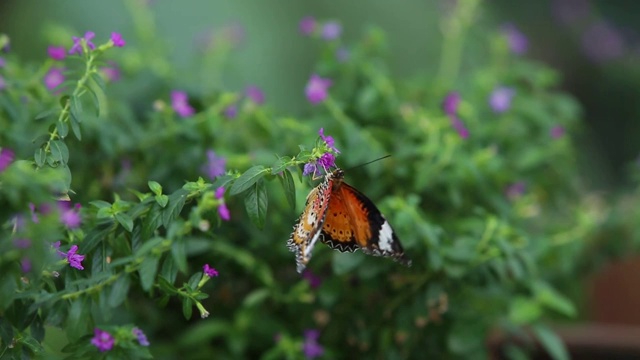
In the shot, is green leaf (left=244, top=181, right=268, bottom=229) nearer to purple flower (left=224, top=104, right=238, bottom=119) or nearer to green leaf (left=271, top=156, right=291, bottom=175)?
green leaf (left=271, top=156, right=291, bottom=175)

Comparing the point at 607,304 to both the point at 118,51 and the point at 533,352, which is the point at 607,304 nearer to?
the point at 533,352

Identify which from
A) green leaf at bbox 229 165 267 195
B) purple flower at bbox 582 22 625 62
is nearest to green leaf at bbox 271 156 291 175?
green leaf at bbox 229 165 267 195

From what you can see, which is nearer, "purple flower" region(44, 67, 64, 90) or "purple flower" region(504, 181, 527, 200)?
"purple flower" region(44, 67, 64, 90)

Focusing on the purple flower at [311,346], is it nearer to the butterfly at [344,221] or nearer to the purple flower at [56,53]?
the butterfly at [344,221]

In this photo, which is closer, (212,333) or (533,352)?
(212,333)

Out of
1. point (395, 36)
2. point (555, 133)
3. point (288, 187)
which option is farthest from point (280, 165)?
point (395, 36)

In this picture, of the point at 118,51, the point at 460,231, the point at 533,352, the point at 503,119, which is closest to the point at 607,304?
the point at 533,352

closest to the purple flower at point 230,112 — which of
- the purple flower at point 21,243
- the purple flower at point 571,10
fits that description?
the purple flower at point 21,243
